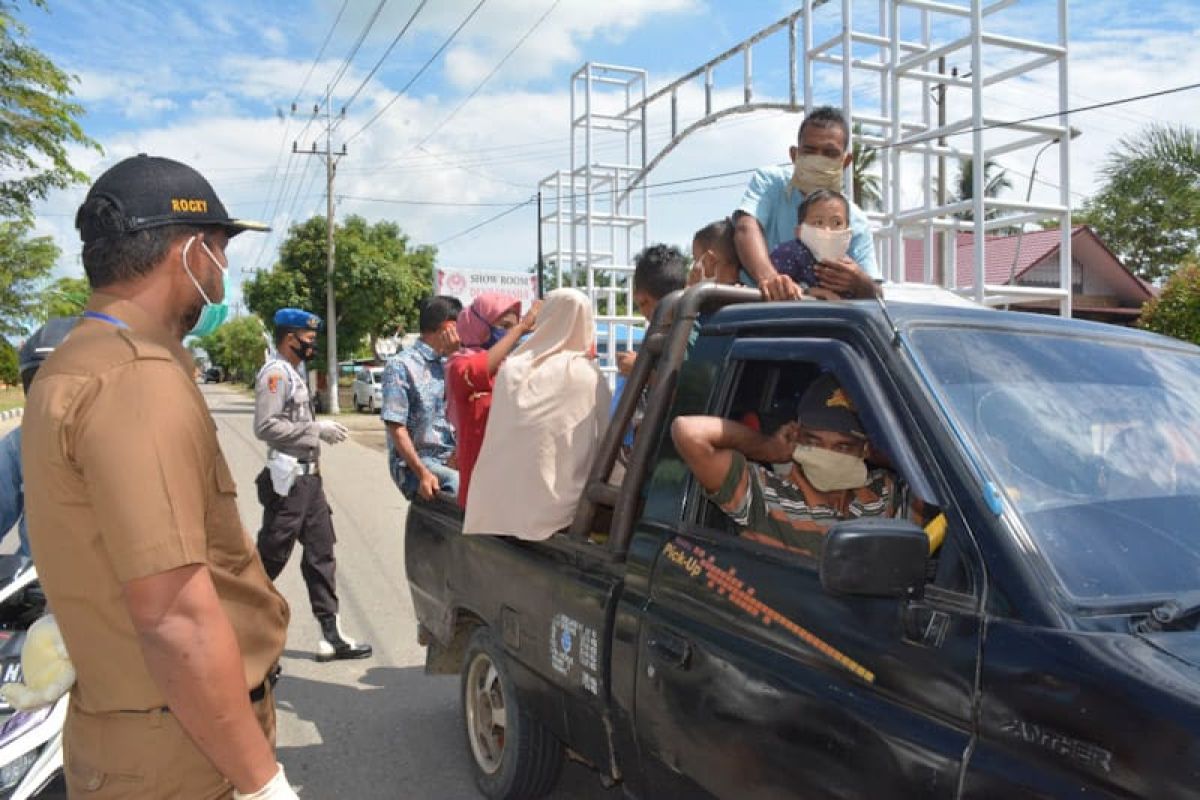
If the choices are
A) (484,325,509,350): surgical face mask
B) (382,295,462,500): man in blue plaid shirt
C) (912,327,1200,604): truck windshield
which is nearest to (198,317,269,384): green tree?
(382,295,462,500): man in blue plaid shirt

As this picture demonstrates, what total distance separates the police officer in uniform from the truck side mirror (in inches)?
165

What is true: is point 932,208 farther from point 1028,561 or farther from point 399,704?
point 1028,561

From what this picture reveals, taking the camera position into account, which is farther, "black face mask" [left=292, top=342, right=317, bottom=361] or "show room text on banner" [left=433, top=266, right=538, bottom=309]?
"show room text on banner" [left=433, top=266, right=538, bottom=309]

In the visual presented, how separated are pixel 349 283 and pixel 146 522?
110 ft

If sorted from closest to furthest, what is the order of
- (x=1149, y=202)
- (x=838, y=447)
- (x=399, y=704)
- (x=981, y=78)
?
(x=838, y=447) < (x=399, y=704) < (x=981, y=78) < (x=1149, y=202)

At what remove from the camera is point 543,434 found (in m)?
3.13

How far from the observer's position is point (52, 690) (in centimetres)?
173

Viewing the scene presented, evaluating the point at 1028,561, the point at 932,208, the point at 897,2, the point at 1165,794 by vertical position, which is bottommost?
the point at 1165,794

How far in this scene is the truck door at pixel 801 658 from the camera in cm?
179

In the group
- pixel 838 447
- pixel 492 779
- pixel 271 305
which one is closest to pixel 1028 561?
pixel 838 447

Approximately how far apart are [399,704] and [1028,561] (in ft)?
12.5

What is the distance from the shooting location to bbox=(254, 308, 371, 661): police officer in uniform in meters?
5.32

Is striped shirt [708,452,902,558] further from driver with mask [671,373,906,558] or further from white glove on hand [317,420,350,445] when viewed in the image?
white glove on hand [317,420,350,445]

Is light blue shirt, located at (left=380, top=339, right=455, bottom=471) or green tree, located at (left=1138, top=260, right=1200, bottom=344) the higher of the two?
green tree, located at (left=1138, top=260, right=1200, bottom=344)
